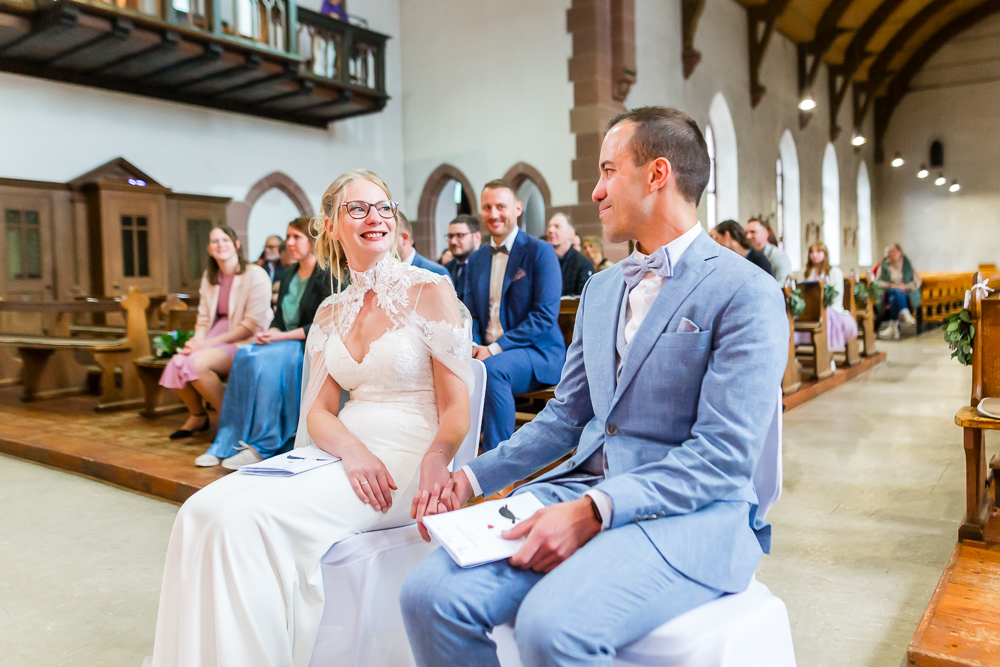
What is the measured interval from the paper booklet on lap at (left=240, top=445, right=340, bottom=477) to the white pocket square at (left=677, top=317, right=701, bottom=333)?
0.94 meters

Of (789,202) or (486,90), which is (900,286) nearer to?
(789,202)

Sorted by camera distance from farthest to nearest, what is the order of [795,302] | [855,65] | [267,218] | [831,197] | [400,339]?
[831,197] < [855,65] < [267,218] < [795,302] < [400,339]

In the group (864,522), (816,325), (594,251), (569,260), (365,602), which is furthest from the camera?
(594,251)

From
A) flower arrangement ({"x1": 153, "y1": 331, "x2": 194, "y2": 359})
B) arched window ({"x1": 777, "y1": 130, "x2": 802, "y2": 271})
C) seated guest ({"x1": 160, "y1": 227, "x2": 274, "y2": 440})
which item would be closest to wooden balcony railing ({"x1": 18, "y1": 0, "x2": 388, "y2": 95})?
flower arrangement ({"x1": 153, "y1": 331, "x2": 194, "y2": 359})

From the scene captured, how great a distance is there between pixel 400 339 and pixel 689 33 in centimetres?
1021

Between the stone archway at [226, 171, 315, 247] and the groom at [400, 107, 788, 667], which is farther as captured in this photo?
the stone archway at [226, 171, 315, 247]

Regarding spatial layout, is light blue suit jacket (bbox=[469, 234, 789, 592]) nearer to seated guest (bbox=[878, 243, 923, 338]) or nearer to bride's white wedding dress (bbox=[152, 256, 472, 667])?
bride's white wedding dress (bbox=[152, 256, 472, 667])

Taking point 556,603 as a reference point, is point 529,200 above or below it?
above

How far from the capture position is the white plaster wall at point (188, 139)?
7.58 m

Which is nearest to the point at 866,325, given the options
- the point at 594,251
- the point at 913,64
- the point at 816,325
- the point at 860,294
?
the point at 860,294

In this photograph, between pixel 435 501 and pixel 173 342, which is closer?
pixel 435 501

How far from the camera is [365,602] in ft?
→ 5.70

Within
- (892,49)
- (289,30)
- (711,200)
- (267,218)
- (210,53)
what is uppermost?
(892,49)

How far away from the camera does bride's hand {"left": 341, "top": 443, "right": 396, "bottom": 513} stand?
70.8 inches
